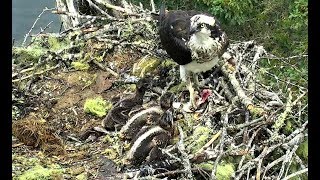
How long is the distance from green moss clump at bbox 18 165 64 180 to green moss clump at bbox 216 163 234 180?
122 centimetres

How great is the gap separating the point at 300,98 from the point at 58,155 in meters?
2.05

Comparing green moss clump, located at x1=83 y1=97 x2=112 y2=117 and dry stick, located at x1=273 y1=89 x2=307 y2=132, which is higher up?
dry stick, located at x1=273 y1=89 x2=307 y2=132

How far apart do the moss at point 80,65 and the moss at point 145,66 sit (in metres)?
0.59

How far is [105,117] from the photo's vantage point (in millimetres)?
4738

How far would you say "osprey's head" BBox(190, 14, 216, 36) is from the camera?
4.49 metres

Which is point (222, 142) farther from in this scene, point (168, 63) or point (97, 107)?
point (168, 63)

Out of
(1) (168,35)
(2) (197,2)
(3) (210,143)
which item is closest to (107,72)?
(1) (168,35)

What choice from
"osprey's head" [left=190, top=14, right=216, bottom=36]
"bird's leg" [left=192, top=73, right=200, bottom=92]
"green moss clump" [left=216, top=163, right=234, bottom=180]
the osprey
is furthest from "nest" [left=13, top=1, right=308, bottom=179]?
"osprey's head" [left=190, top=14, right=216, bottom=36]

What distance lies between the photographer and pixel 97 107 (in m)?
4.96

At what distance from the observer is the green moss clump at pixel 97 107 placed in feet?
16.1

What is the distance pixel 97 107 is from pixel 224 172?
2000 millimetres

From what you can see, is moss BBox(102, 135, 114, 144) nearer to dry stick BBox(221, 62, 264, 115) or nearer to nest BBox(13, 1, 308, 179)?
nest BBox(13, 1, 308, 179)

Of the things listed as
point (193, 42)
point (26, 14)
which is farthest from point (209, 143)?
point (26, 14)
